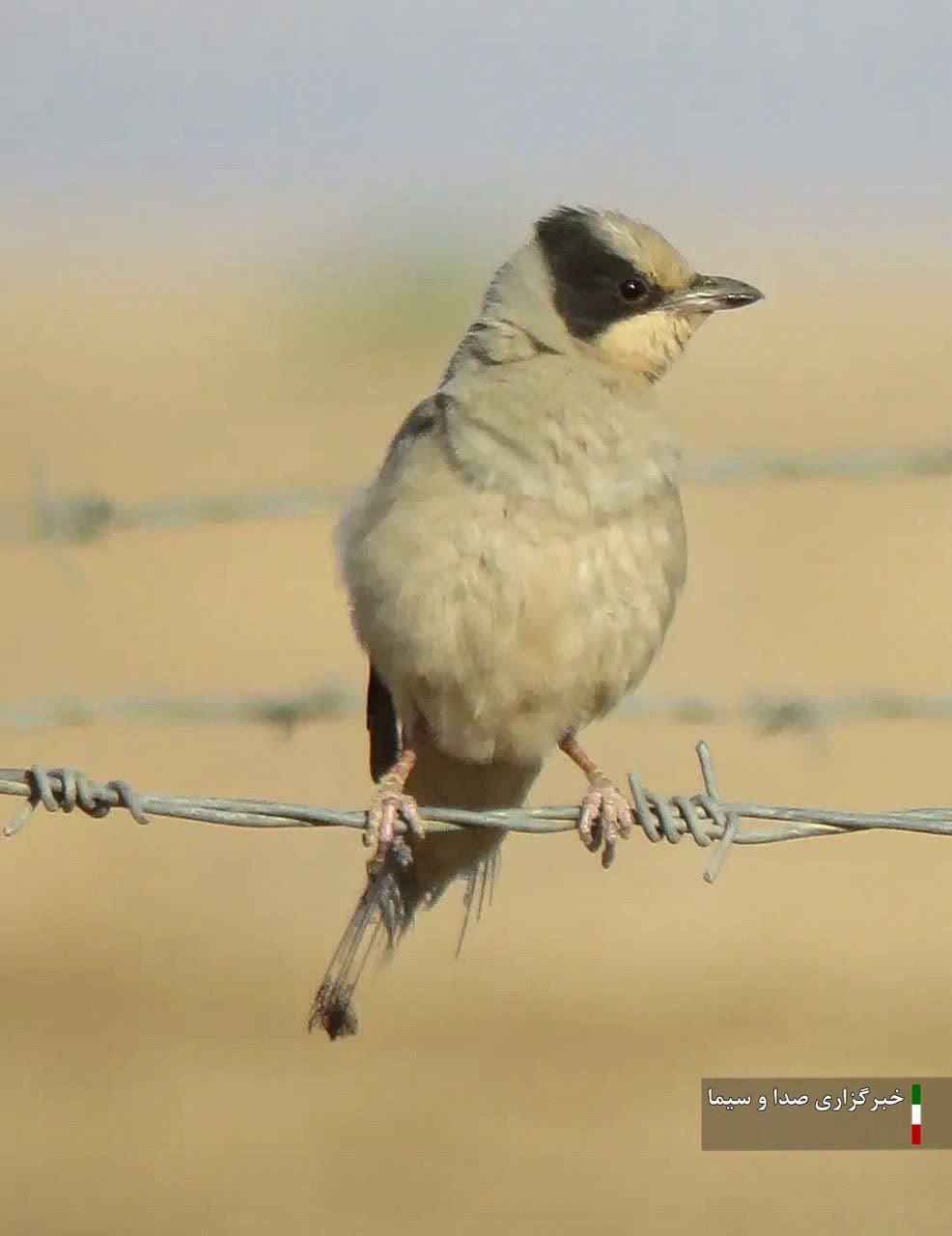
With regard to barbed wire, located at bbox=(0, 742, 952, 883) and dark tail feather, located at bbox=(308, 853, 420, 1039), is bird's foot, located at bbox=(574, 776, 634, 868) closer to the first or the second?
dark tail feather, located at bbox=(308, 853, 420, 1039)

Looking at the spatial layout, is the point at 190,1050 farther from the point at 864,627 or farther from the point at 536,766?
the point at 864,627

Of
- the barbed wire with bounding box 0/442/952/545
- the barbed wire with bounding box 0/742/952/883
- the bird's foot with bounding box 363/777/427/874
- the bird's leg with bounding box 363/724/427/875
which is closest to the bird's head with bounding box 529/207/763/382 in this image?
the barbed wire with bounding box 0/442/952/545

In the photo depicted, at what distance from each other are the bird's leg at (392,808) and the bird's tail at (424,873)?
0.17ft

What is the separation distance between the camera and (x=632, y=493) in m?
5.18

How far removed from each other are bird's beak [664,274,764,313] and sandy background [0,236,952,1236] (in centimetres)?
172

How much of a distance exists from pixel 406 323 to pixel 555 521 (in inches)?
773

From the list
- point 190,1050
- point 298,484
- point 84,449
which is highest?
point 84,449

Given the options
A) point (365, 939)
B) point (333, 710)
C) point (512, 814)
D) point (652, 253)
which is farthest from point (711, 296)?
point (512, 814)

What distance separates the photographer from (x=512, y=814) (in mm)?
4227

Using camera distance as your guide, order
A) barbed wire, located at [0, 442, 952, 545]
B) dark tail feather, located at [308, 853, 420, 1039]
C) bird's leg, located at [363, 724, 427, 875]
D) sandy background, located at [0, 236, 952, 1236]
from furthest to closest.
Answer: sandy background, located at [0, 236, 952, 1236], barbed wire, located at [0, 442, 952, 545], dark tail feather, located at [308, 853, 420, 1039], bird's leg, located at [363, 724, 427, 875]

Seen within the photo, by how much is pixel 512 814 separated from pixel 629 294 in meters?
1.99

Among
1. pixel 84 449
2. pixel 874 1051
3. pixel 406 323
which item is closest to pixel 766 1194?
pixel 874 1051

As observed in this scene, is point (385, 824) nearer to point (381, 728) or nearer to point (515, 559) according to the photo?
point (515, 559)

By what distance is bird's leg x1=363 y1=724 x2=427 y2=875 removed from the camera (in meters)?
4.82
